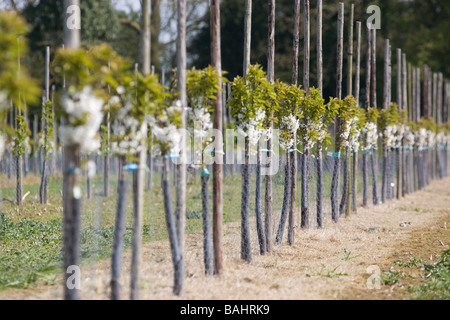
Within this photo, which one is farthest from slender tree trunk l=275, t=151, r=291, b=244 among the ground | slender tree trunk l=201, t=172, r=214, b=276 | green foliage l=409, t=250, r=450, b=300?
slender tree trunk l=201, t=172, r=214, b=276

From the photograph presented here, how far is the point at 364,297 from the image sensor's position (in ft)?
22.8

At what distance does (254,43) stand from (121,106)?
788 inches

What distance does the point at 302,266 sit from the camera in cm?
857

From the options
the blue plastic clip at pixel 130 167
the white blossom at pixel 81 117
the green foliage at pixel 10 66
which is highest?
the green foliage at pixel 10 66

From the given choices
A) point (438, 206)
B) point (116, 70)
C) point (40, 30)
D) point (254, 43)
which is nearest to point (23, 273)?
point (116, 70)

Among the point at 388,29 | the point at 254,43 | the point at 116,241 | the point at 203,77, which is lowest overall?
the point at 116,241

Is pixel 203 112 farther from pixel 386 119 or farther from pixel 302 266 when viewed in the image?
pixel 386 119

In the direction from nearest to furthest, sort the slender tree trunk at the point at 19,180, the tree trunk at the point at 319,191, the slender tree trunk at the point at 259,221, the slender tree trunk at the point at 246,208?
the slender tree trunk at the point at 246,208, the slender tree trunk at the point at 259,221, the tree trunk at the point at 319,191, the slender tree trunk at the point at 19,180

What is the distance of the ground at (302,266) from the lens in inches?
268

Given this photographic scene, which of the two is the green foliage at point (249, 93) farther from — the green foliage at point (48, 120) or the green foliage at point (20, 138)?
the green foliage at point (48, 120)

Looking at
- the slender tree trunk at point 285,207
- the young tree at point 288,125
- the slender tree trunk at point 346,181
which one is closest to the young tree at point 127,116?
the young tree at point 288,125

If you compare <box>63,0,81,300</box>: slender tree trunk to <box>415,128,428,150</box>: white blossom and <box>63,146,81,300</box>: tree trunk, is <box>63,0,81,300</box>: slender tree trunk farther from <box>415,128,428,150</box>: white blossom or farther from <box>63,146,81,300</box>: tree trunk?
<box>415,128,428,150</box>: white blossom

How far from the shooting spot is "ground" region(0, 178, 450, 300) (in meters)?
6.80
